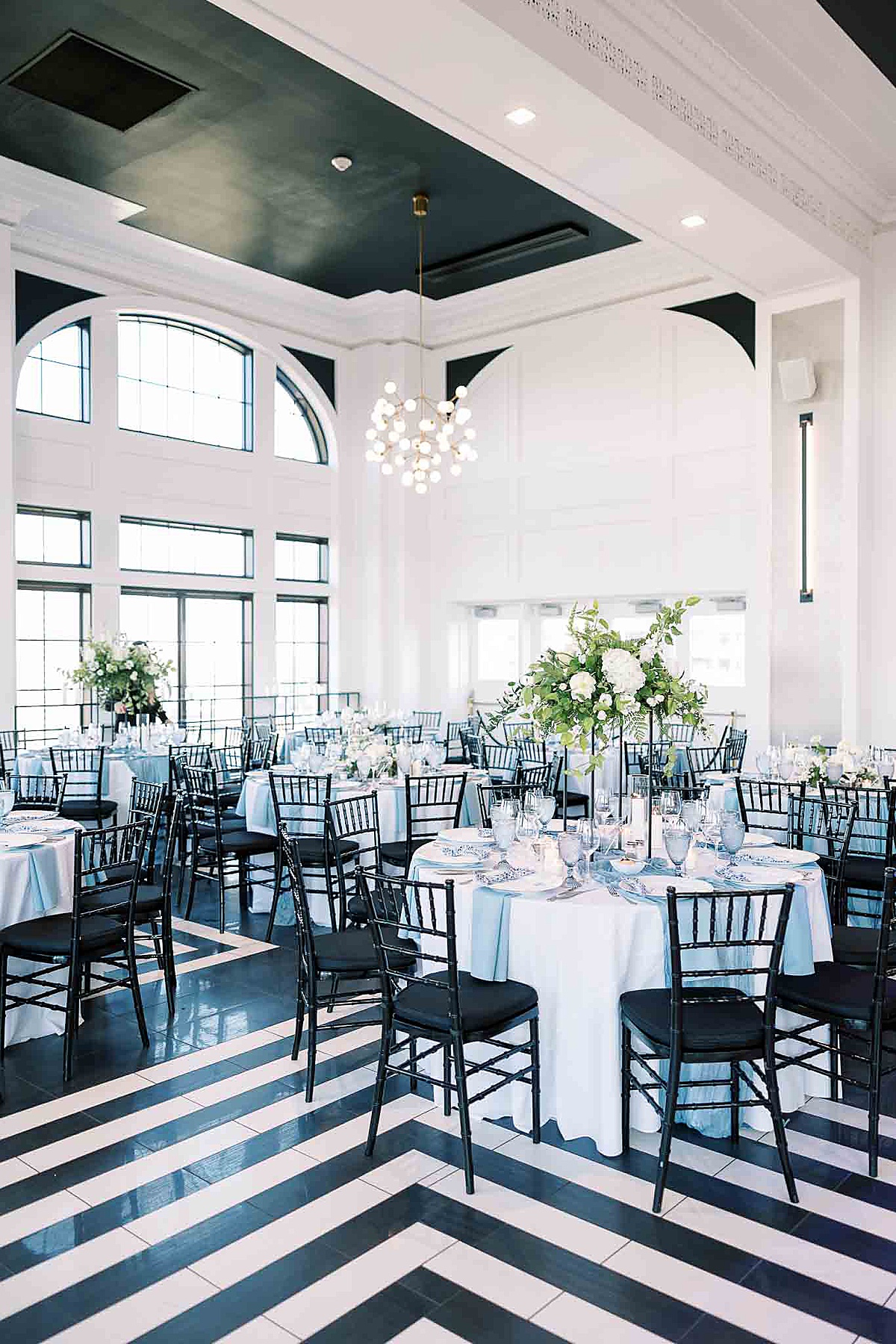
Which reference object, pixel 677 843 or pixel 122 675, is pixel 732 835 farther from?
pixel 122 675

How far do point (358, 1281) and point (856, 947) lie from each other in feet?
8.13

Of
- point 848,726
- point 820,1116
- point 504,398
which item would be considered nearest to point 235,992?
point 820,1116

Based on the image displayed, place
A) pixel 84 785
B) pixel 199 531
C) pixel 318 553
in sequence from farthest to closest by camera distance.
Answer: pixel 318 553, pixel 199 531, pixel 84 785

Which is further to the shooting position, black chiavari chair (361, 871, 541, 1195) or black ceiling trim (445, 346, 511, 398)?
black ceiling trim (445, 346, 511, 398)

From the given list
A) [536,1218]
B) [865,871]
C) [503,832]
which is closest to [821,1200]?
[536,1218]

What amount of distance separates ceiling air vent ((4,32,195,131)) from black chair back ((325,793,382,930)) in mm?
5290

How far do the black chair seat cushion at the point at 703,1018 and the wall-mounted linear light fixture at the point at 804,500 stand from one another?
5835 millimetres

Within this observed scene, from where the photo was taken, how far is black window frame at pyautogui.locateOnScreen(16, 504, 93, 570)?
10336 millimetres

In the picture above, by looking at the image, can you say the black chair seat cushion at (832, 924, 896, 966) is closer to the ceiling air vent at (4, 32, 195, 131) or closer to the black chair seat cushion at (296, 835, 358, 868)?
the black chair seat cushion at (296, 835, 358, 868)

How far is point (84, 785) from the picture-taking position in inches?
344

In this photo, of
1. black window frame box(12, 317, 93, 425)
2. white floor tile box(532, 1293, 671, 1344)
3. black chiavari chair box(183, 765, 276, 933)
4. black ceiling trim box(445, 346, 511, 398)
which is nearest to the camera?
white floor tile box(532, 1293, 671, 1344)

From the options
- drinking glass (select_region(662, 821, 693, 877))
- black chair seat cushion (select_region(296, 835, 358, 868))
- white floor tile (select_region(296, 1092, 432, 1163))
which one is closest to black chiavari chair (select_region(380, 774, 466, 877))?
black chair seat cushion (select_region(296, 835, 358, 868))

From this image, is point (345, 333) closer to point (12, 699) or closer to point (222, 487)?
point (222, 487)

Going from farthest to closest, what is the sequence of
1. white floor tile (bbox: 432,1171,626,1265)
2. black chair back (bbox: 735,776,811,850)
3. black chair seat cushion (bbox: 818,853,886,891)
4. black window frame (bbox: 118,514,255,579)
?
black window frame (bbox: 118,514,255,579) → black chair seat cushion (bbox: 818,853,886,891) → black chair back (bbox: 735,776,811,850) → white floor tile (bbox: 432,1171,626,1265)
